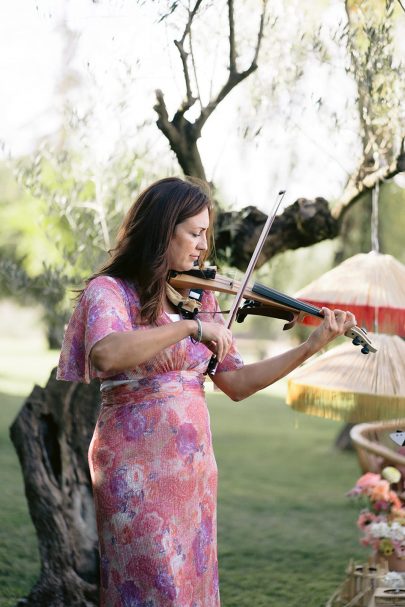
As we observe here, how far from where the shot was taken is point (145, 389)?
8.21ft

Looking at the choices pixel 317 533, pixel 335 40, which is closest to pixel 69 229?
pixel 335 40

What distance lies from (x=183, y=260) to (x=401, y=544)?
2.31 meters

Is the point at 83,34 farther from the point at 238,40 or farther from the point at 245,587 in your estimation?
the point at 245,587

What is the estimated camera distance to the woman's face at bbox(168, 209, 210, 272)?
8.29 ft

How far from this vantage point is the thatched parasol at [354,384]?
159 inches

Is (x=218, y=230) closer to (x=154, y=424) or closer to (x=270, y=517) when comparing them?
(x=154, y=424)

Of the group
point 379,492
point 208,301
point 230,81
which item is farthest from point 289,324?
point 379,492

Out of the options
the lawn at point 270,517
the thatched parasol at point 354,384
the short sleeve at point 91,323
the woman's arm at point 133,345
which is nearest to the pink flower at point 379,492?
the lawn at point 270,517

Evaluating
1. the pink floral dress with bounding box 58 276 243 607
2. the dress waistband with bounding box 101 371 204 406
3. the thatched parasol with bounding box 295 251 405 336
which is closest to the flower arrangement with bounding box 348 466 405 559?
the thatched parasol with bounding box 295 251 405 336

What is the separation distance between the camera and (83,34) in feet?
13.4

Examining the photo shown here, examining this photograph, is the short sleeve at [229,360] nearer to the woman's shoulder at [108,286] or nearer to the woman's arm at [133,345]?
the woman's shoulder at [108,286]

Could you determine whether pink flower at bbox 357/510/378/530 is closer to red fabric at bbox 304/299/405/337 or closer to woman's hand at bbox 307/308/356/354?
red fabric at bbox 304/299/405/337

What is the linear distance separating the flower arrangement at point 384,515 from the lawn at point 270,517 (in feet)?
1.45

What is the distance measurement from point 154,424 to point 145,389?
9 centimetres
